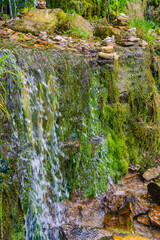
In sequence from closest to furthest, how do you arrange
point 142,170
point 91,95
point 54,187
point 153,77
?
point 54,187 → point 91,95 → point 142,170 → point 153,77

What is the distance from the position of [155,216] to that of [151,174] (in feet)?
3.37

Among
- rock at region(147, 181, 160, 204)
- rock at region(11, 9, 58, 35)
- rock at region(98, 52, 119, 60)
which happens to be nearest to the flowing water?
rock at region(98, 52, 119, 60)

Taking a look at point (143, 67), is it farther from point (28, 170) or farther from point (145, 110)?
point (28, 170)

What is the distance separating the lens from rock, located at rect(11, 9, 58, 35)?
164 inches

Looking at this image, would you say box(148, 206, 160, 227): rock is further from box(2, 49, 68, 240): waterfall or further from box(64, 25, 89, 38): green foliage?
box(64, 25, 89, 38): green foliage

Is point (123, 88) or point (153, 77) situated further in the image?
point (153, 77)

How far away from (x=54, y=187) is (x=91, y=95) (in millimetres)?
1583

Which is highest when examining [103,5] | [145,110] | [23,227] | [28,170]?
[103,5]

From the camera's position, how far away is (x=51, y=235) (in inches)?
98.0

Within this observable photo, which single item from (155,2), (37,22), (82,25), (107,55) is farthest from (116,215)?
(155,2)

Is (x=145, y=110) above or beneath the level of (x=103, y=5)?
beneath

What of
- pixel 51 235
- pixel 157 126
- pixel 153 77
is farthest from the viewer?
pixel 153 77

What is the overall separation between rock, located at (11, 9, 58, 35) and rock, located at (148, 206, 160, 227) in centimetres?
376

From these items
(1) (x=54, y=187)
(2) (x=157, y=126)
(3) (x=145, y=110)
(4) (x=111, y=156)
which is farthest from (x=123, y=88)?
(1) (x=54, y=187)
